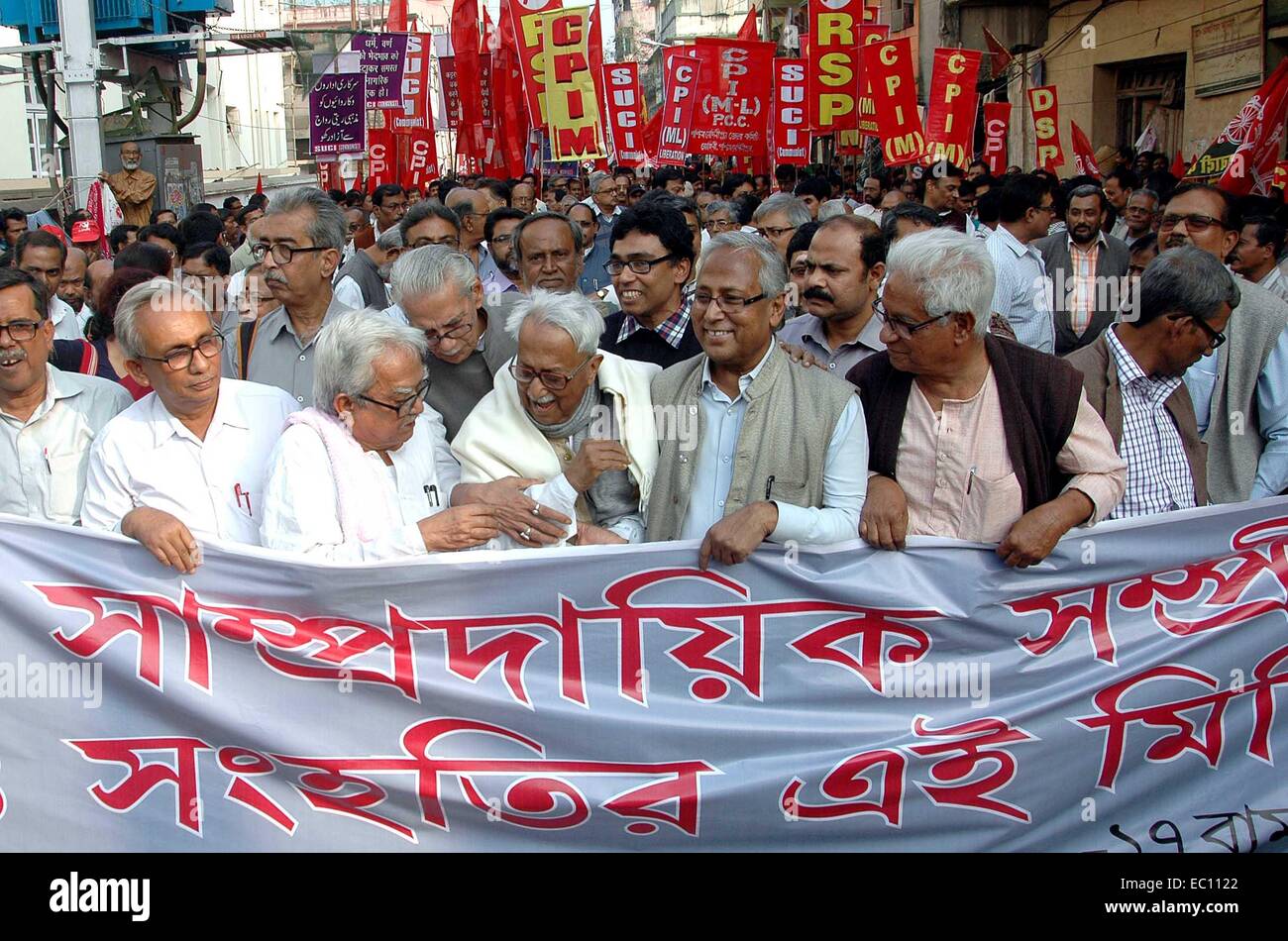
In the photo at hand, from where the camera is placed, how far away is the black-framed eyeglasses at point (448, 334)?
394cm

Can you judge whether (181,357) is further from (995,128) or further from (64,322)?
(995,128)

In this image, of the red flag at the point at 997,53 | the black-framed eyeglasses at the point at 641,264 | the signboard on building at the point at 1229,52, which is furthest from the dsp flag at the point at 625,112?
the black-framed eyeglasses at the point at 641,264

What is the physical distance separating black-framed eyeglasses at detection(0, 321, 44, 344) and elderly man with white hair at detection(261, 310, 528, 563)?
0.93 m

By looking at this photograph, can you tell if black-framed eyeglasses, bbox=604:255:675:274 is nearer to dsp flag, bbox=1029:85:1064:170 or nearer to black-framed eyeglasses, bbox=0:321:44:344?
black-framed eyeglasses, bbox=0:321:44:344

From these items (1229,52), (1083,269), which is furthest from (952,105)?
(1083,269)

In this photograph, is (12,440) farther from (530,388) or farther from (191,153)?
(191,153)

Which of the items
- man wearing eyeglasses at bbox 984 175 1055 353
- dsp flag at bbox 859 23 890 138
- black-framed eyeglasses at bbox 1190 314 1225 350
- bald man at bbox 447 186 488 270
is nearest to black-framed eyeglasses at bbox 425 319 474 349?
black-framed eyeglasses at bbox 1190 314 1225 350

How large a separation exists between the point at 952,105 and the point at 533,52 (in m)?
4.86

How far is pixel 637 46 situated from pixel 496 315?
282ft

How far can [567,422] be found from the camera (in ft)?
11.4

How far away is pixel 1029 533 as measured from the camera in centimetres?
316

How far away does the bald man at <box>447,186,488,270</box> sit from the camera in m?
7.89
